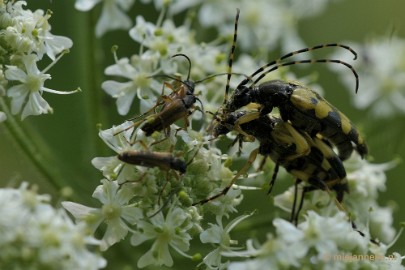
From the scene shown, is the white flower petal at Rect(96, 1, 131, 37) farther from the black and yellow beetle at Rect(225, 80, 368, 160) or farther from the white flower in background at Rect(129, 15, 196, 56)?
the black and yellow beetle at Rect(225, 80, 368, 160)

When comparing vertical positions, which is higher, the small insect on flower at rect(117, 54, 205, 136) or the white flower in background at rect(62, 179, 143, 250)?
the small insect on flower at rect(117, 54, 205, 136)

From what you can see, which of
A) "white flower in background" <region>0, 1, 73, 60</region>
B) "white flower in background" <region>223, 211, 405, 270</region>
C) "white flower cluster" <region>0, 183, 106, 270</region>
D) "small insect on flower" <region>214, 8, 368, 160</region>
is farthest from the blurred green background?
"white flower in background" <region>223, 211, 405, 270</region>

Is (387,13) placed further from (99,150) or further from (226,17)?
(99,150)

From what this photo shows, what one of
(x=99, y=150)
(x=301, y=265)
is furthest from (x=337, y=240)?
(x=99, y=150)

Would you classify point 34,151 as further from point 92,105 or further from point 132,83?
point 132,83

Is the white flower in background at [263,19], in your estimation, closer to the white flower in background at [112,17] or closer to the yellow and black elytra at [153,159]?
the white flower in background at [112,17]

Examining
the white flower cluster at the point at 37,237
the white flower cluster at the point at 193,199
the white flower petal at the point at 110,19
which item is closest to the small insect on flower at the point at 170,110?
the white flower cluster at the point at 193,199
